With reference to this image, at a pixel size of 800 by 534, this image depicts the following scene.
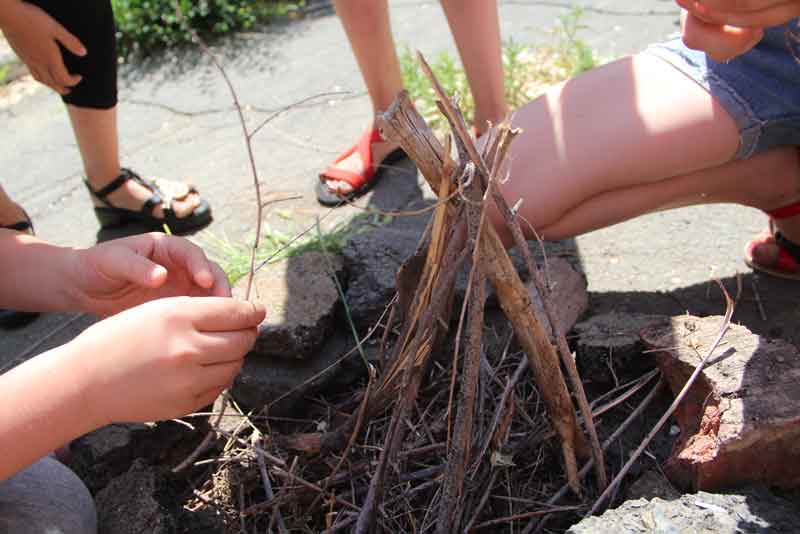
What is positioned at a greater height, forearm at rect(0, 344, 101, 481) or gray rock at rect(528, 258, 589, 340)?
forearm at rect(0, 344, 101, 481)

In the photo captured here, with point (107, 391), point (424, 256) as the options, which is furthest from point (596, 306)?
point (107, 391)

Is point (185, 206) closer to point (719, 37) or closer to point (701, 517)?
point (719, 37)

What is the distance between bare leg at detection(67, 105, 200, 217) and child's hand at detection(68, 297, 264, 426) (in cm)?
136

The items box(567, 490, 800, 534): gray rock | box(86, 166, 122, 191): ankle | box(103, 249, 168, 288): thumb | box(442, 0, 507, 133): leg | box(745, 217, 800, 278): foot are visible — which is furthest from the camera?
box(86, 166, 122, 191): ankle

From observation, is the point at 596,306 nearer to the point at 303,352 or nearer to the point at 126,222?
the point at 303,352

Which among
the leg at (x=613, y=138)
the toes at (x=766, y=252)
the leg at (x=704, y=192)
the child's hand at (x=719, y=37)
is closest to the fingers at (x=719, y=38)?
the child's hand at (x=719, y=37)

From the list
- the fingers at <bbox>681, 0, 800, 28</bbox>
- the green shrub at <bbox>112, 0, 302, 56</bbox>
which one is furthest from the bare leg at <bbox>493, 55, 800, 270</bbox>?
the green shrub at <bbox>112, 0, 302, 56</bbox>

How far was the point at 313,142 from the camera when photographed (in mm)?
3014

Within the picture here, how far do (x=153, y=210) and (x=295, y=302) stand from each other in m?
0.98

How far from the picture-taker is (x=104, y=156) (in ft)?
8.02

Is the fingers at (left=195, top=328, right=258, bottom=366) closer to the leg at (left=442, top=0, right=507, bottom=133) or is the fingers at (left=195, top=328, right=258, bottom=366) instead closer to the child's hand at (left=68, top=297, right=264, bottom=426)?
the child's hand at (left=68, top=297, right=264, bottom=426)

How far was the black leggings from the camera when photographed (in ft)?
6.88

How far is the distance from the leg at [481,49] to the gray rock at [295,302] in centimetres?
73

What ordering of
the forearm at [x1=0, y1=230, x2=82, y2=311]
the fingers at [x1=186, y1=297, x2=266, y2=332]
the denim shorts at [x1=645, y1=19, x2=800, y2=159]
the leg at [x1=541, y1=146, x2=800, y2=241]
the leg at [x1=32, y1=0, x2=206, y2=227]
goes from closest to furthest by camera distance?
the fingers at [x1=186, y1=297, x2=266, y2=332] < the forearm at [x1=0, y1=230, x2=82, y2=311] < the denim shorts at [x1=645, y1=19, x2=800, y2=159] < the leg at [x1=541, y1=146, x2=800, y2=241] < the leg at [x1=32, y1=0, x2=206, y2=227]
